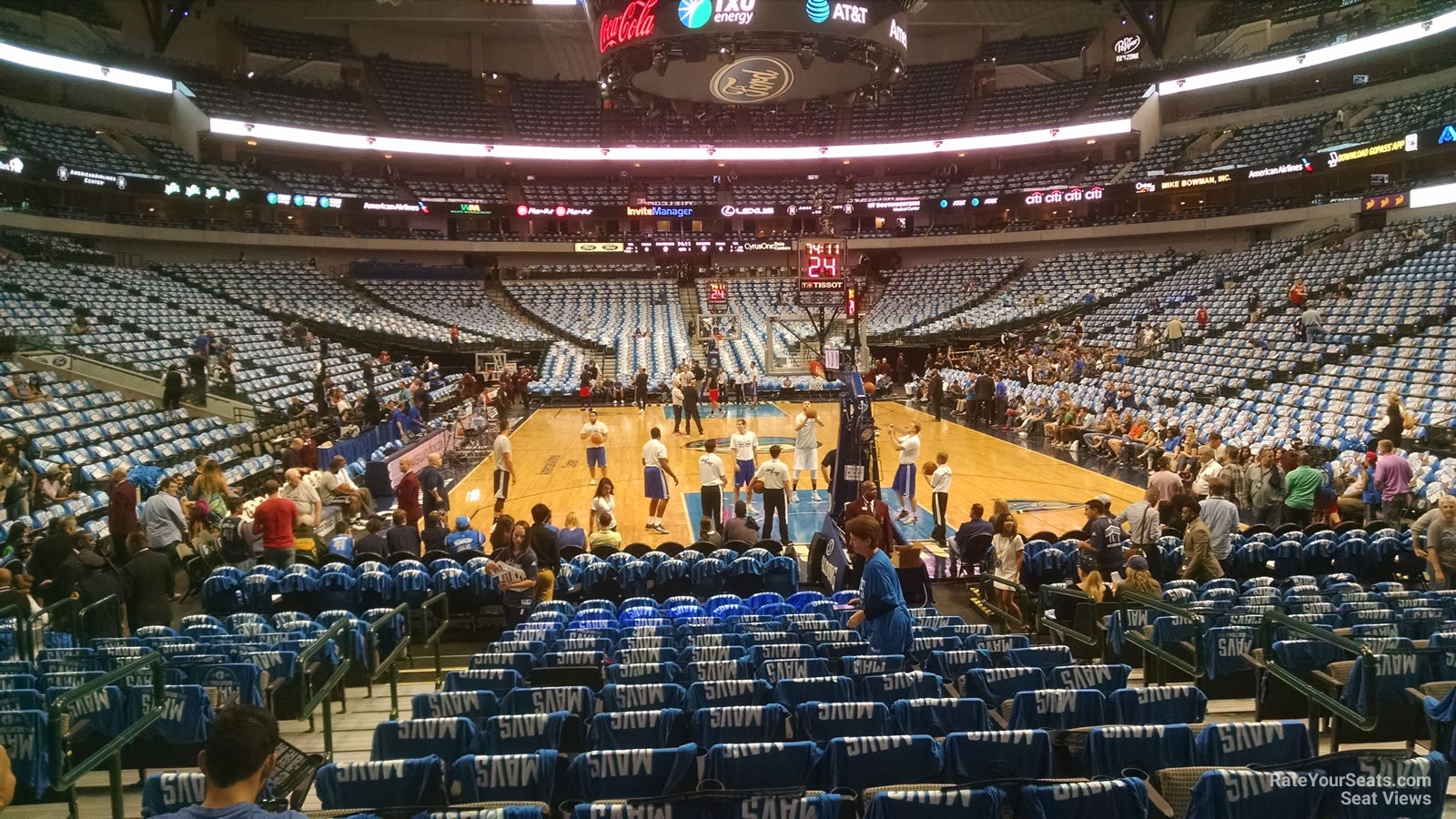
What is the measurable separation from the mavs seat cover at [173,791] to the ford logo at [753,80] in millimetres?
13018

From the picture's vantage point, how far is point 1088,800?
11.3 ft

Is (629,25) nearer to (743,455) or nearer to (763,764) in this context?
(743,455)

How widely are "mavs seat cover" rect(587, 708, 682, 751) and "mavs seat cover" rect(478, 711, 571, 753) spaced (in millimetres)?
198

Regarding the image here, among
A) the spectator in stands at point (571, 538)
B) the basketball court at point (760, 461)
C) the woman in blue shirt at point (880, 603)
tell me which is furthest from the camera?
the basketball court at point (760, 461)

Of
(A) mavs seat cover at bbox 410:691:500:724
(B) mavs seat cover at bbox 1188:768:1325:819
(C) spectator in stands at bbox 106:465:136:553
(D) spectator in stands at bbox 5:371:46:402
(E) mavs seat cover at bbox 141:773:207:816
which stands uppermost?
(D) spectator in stands at bbox 5:371:46:402

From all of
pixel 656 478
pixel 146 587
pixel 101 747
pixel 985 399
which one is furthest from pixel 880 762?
pixel 985 399

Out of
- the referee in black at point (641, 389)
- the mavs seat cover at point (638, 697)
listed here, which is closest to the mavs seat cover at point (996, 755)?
the mavs seat cover at point (638, 697)

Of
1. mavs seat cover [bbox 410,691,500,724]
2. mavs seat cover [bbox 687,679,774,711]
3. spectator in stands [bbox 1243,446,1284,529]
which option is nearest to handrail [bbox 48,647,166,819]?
mavs seat cover [bbox 410,691,500,724]

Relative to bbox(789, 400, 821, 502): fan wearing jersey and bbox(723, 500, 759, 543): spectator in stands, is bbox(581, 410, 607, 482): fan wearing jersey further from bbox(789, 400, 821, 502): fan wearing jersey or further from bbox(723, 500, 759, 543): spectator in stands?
bbox(723, 500, 759, 543): spectator in stands

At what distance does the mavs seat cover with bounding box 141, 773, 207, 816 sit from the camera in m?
3.67

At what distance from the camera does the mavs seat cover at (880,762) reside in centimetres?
406

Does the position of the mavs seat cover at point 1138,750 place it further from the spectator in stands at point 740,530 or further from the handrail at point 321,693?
the spectator in stands at point 740,530

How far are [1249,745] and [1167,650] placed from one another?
296 cm

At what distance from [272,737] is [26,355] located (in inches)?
814
